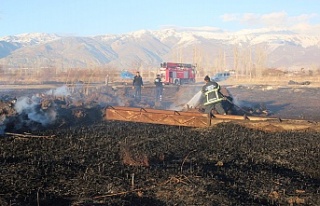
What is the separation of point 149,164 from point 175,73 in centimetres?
3031

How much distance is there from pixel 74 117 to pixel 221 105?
16.8 feet

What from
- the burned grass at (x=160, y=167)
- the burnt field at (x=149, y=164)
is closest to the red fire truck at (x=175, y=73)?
the burnt field at (x=149, y=164)

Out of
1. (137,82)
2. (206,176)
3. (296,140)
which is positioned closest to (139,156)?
(206,176)

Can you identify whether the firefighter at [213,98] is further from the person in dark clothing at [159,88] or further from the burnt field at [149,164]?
the person in dark clothing at [159,88]

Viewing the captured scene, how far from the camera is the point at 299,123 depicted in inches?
492

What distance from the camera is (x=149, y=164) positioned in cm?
865

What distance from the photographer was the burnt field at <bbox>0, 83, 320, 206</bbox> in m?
6.65

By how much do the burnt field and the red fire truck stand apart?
80.5ft

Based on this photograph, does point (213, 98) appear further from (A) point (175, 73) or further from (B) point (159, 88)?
(A) point (175, 73)

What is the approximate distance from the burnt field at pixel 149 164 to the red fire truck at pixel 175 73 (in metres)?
24.5

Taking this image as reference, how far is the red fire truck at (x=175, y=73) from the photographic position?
126 feet

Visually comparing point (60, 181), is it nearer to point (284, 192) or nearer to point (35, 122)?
point (284, 192)

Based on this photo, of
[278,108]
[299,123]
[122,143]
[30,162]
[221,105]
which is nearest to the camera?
[30,162]

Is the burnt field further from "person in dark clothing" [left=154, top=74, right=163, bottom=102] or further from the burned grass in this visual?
"person in dark clothing" [left=154, top=74, right=163, bottom=102]
